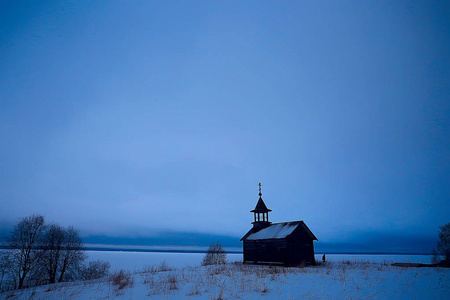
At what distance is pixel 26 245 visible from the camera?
106ft

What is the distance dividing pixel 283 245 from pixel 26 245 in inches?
1383

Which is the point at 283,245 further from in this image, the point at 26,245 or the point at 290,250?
the point at 26,245

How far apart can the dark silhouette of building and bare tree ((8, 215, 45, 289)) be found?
29.2 m

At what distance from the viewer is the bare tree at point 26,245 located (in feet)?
99.3

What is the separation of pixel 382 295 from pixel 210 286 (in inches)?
208

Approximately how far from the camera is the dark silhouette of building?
25922mm

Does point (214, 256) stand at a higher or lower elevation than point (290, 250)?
lower

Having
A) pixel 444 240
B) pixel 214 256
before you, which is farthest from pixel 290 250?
pixel 214 256

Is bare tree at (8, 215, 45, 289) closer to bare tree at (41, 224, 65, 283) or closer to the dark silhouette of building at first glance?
bare tree at (41, 224, 65, 283)

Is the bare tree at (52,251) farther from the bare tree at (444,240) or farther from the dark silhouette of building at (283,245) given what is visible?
the bare tree at (444,240)

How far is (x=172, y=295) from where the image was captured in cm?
689

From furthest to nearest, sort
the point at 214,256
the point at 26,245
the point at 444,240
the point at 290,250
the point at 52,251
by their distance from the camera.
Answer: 1. the point at 214,256
2. the point at 444,240
3. the point at 52,251
4. the point at 26,245
5. the point at 290,250

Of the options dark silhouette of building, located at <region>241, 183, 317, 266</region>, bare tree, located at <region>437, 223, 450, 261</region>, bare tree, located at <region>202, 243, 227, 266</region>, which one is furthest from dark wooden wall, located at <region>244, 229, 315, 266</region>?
bare tree, located at <region>202, 243, 227, 266</region>

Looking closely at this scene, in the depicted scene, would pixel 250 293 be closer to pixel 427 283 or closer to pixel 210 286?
pixel 210 286
